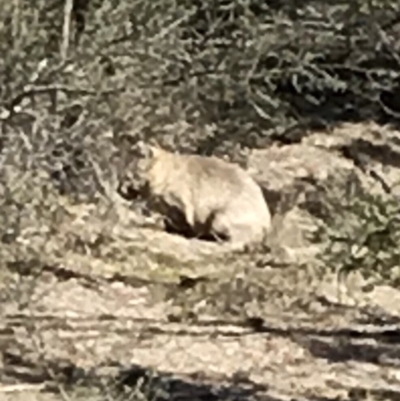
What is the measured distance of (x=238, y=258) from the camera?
15.4 feet

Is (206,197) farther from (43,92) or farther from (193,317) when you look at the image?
(43,92)

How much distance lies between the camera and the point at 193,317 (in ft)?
13.8

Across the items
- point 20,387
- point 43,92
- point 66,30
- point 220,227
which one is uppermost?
point 66,30

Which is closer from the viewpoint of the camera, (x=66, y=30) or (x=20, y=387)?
(x=66, y=30)

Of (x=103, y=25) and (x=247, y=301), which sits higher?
(x=103, y=25)

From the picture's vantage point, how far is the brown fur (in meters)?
4.81

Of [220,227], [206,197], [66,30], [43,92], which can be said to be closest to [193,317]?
[220,227]

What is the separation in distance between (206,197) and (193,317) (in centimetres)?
85

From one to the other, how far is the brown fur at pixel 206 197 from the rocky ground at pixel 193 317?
0.09m

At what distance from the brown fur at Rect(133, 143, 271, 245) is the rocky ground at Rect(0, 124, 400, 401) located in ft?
0.29

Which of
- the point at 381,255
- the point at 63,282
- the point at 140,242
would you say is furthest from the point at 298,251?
the point at 381,255

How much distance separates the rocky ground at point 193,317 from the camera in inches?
145

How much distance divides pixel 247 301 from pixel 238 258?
1.32ft

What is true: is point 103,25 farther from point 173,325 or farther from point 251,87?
point 173,325
